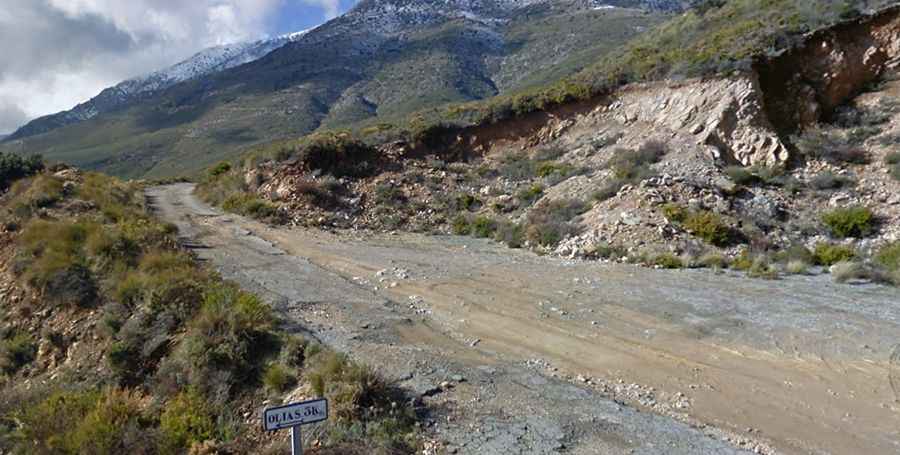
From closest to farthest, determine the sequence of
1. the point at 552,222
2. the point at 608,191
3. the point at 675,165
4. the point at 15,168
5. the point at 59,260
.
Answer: the point at 59,260
the point at 552,222
the point at 608,191
the point at 675,165
the point at 15,168

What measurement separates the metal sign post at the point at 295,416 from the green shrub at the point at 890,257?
39.3 feet

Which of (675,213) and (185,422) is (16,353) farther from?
(675,213)

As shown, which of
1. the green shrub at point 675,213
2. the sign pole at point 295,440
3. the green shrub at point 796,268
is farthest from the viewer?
the green shrub at point 675,213

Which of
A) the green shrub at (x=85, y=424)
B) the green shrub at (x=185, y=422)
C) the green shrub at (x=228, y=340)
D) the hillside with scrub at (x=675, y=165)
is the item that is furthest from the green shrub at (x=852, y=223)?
the green shrub at (x=85, y=424)

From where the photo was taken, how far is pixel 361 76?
3893 inches

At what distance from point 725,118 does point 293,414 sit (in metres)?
17.3

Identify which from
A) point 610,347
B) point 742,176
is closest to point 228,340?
point 610,347

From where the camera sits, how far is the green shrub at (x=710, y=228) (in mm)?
13219

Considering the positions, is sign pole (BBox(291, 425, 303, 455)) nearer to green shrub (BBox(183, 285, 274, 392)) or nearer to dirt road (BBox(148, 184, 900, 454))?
dirt road (BBox(148, 184, 900, 454))

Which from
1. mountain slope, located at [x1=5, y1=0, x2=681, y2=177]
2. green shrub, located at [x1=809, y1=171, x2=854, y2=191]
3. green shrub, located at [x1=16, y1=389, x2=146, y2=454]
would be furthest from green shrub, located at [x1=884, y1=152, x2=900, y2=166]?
mountain slope, located at [x1=5, y1=0, x2=681, y2=177]

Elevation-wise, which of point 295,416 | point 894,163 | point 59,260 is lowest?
point 894,163

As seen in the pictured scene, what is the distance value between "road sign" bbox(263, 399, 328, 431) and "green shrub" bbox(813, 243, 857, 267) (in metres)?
12.2

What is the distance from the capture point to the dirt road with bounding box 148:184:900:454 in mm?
5750

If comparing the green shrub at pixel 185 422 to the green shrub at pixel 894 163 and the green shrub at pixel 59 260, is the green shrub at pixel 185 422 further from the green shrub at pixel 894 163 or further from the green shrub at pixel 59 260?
the green shrub at pixel 894 163
